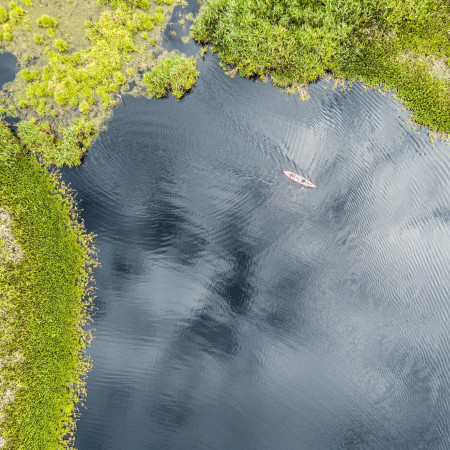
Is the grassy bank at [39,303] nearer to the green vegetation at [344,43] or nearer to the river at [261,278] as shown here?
the river at [261,278]

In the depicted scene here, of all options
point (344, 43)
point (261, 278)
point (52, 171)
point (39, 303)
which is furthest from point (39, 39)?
point (261, 278)

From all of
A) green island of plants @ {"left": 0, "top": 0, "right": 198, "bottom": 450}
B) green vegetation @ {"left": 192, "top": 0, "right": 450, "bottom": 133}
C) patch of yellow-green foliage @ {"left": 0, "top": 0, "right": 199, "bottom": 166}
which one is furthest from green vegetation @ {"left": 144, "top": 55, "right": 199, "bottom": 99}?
green vegetation @ {"left": 192, "top": 0, "right": 450, "bottom": 133}

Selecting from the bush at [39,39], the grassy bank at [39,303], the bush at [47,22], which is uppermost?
the bush at [47,22]

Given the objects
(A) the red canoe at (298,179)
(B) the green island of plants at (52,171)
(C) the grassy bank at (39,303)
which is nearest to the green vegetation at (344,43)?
(B) the green island of plants at (52,171)

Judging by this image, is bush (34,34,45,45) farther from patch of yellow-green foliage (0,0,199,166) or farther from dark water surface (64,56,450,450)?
dark water surface (64,56,450,450)

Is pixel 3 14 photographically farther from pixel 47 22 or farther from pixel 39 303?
pixel 39 303
